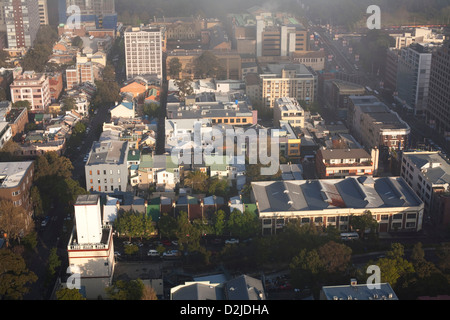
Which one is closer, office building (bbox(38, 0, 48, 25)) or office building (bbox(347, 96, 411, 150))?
office building (bbox(347, 96, 411, 150))

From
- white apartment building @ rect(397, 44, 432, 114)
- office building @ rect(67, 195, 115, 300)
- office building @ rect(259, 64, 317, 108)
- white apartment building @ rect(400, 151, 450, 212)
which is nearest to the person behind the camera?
office building @ rect(67, 195, 115, 300)

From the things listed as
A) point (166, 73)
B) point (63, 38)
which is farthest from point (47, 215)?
point (63, 38)

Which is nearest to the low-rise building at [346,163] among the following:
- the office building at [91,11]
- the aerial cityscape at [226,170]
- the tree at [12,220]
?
the aerial cityscape at [226,170]

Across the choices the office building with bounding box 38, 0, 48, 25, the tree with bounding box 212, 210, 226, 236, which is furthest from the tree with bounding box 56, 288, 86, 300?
the office building with bounding box 38, 0, 48, 25

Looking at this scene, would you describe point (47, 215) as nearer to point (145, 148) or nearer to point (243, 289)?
point (145, 148)

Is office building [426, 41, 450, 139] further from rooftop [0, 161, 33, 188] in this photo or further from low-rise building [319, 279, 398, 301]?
rooftop [0, 161, 33, 188]

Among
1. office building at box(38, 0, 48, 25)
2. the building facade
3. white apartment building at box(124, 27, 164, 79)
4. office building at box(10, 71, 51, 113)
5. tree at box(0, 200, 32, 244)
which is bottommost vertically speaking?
tree at box(0, 200, 32, 244)

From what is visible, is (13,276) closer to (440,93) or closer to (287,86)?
(287,86)
